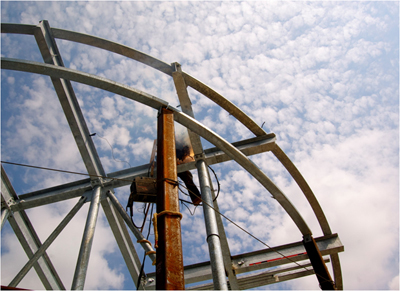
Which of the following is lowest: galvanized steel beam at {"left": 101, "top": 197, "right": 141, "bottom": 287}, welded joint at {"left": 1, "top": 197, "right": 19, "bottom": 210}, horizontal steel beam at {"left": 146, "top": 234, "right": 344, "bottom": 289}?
horizontal steel beam at {"left": 146, "top": 234, "right": 344, "bottom": 289}

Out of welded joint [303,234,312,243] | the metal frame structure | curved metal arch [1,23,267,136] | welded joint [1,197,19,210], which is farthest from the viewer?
welded joint [303,234,312,243]

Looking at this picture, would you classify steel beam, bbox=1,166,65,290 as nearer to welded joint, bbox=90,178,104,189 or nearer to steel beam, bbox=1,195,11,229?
steel beam, bbox=1,195,11,229

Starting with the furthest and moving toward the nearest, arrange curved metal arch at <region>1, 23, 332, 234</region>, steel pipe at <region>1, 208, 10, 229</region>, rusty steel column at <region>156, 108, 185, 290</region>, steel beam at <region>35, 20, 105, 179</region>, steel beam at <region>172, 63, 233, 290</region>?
1. steel pipe at <region>1, 208, 10, 229</region>
2. steel beam at <region>35, 20, 105, 179</region>
3. curved metal arch at <region>1, 23, 332, 234</region>
4. steel beam at <region>172, 63, 233, 290</region>
5. rusty steel column at <region>156, 108, 185, 290</region>

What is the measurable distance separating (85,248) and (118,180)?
2646mm

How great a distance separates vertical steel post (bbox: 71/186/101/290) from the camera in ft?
22.5

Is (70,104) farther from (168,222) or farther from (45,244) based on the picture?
(168,222)

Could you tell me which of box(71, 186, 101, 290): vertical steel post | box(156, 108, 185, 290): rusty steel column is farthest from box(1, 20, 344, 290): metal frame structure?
box(156, 108, 185, 290): rusty steel column

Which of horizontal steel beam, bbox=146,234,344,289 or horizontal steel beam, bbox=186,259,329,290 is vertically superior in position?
horizontal steel beam, bbox=146,234,344,289

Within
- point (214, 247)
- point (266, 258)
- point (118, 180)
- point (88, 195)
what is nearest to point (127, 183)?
point (118, 180)

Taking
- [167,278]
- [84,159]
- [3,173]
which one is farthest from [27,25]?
[167,278]

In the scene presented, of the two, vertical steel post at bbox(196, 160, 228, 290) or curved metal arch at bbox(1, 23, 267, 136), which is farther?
curved metal arch at bbox(1, 23, 267, 136)

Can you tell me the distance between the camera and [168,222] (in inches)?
171

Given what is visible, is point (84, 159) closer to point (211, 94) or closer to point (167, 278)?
point (211, 94)

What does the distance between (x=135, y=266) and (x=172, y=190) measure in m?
7.49
